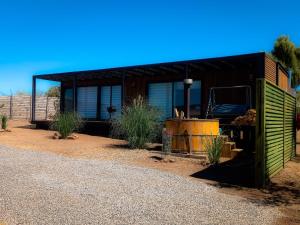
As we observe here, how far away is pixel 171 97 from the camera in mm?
17656

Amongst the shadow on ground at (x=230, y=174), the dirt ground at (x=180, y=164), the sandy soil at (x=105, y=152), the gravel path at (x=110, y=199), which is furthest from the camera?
the sandy soil at (x=105, y=152)

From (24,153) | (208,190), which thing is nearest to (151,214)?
(208,190)

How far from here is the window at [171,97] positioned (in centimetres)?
1677

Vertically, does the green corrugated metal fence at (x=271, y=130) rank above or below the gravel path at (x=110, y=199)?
above

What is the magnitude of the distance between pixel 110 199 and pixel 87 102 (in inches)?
614

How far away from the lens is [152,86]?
18406 mm

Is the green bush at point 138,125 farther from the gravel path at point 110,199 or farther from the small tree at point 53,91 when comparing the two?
the small tree at point 53,91

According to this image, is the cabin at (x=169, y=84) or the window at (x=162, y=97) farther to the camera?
the window at (x=162, y=97)

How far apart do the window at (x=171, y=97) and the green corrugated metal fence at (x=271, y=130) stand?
5910mm

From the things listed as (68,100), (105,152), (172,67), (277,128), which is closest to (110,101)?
(68,100)

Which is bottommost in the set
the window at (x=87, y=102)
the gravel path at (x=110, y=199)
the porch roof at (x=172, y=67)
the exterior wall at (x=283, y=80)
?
the gravel path at (x=110, y=199)

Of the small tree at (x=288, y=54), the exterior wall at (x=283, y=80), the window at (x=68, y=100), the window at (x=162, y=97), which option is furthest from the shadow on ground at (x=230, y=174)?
the small tree at (x=288, y=54)

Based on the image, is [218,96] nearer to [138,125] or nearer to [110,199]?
[138,125]

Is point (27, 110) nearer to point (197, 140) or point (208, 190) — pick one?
point (197, 140)
